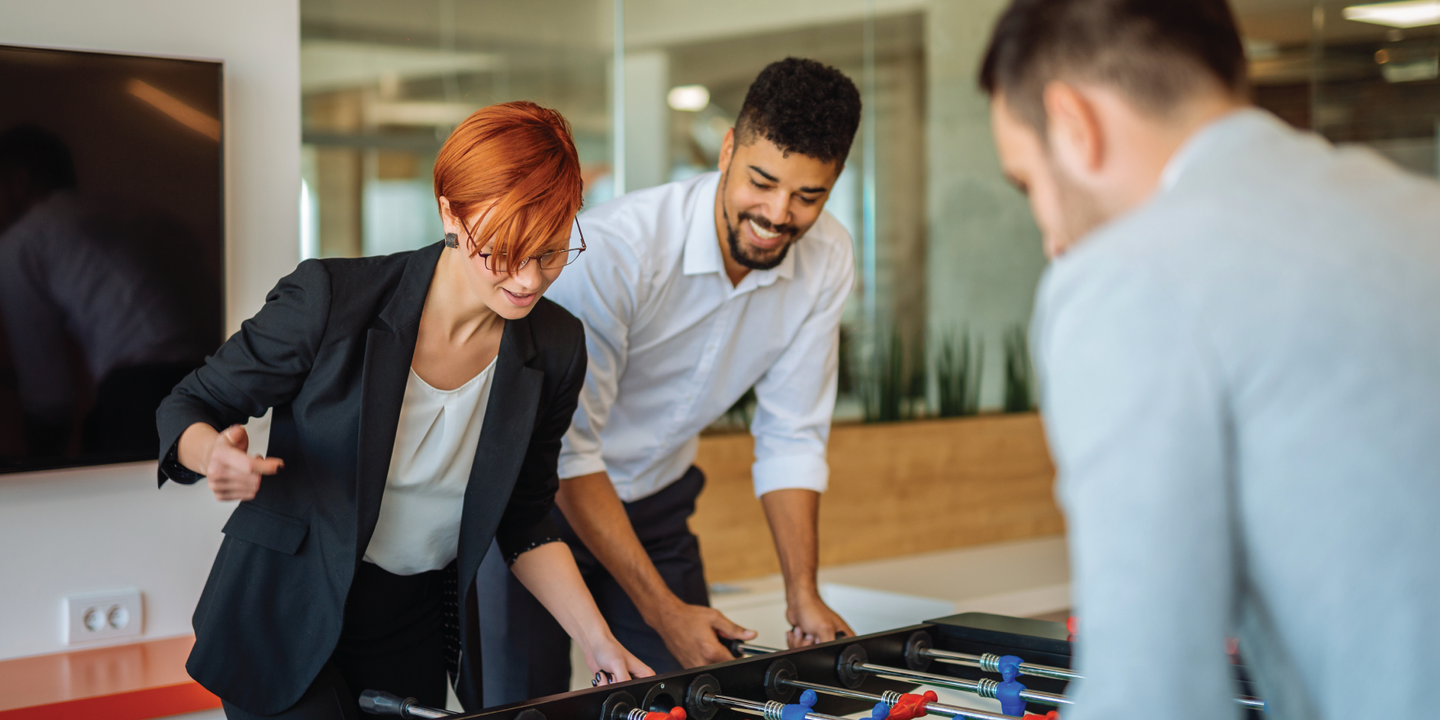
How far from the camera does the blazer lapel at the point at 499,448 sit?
1.76 meters

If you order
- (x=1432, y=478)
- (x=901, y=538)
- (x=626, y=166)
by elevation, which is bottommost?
(x=901, y=538)

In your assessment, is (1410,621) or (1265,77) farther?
(1265,77)

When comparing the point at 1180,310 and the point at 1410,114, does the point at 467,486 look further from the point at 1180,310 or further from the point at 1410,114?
the point at 1410,114

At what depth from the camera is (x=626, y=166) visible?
4.79 m

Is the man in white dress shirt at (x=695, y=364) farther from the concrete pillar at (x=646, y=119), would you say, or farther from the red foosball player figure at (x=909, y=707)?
the concrete pillar at (x=646, y=119)

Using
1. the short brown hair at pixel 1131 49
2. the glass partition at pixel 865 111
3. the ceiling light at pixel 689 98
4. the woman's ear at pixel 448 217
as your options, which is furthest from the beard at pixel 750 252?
the ceiling light at pixel 689 98

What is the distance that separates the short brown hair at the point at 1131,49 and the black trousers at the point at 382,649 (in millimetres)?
1255

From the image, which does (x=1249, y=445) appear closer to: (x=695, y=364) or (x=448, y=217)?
(x=448, y=217)

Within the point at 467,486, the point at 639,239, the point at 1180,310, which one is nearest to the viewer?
the point at 1180,310

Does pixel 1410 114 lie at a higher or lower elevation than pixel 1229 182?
higher

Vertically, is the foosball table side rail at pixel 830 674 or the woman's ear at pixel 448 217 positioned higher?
the woman's ear at pixel 448 217

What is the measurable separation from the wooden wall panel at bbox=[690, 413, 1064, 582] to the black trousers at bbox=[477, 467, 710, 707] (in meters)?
1.55

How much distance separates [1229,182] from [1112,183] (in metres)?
0.09

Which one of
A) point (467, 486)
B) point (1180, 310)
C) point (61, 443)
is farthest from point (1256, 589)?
point (61, 443)
